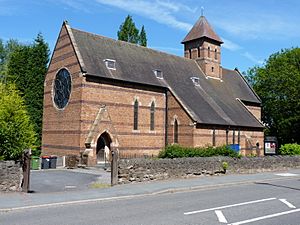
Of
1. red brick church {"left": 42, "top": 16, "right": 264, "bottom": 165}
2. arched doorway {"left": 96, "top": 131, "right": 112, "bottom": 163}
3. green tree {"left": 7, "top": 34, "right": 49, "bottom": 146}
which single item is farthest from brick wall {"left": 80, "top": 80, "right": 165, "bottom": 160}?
green tree {"left": 7, "top": 34, "right": 49, "bottom": 146}

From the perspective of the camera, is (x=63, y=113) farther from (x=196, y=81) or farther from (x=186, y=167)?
(x=196, y=81)

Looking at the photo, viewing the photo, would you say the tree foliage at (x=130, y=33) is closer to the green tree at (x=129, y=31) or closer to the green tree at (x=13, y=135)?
the green tree at (x=129, y=31)

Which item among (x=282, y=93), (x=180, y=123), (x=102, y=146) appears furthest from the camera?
(x=282, y=93)

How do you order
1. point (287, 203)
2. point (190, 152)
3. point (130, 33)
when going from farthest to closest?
point (130, 33) → point (190, 152) → point (287, 203)

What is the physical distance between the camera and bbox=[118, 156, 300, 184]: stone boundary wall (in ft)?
Answer: 55.7

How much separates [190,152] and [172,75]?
16.6 metres

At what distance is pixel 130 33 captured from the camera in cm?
5756

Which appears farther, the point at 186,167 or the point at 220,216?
the point at 186,167

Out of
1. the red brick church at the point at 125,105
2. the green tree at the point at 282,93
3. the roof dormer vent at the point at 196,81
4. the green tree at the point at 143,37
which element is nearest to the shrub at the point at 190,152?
the red brick church at the point at 125,105

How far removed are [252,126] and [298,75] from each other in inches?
631

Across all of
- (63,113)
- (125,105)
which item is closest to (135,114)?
(125,105)

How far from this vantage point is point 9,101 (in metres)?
16.3

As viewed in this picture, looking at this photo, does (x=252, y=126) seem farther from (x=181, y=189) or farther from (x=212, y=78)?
(x=181, y=189)

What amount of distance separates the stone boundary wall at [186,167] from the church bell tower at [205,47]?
720 inches
